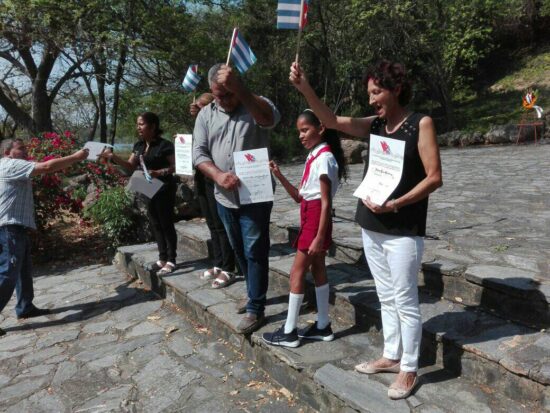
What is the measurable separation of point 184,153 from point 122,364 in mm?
2167

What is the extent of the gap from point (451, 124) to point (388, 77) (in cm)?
1771

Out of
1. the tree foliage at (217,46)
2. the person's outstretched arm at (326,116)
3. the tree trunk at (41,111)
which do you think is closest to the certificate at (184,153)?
the person's outstretched arm at (326,116)

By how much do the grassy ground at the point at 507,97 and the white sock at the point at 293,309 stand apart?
15974 millimetres

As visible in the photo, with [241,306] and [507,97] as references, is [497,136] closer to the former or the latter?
[507,97]

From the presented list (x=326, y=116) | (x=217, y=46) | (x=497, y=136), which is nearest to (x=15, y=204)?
(x=326, y=116)

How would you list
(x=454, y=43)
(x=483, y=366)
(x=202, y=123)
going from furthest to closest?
(x=454, y=43)
(x=202, y=123)
(x=483, y=366)

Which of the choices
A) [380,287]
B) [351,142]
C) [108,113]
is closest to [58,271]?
[380,287]

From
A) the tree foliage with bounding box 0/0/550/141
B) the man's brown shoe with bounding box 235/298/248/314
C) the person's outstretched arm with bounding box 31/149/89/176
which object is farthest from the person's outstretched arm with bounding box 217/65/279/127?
the tree foliage with bounding box 0/0/550/141

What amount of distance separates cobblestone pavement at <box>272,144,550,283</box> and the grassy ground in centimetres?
804

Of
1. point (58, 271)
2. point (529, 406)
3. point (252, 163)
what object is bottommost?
point (58, 271)

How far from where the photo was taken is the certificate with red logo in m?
5.05

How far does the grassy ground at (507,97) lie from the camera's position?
738 inches

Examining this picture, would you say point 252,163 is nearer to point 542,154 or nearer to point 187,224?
point 187,224

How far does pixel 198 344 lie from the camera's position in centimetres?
426
